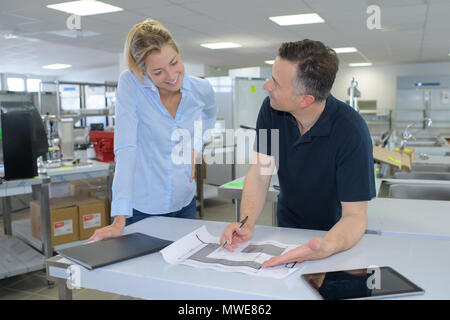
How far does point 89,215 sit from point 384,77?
35.7ft

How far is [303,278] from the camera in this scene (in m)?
0.95

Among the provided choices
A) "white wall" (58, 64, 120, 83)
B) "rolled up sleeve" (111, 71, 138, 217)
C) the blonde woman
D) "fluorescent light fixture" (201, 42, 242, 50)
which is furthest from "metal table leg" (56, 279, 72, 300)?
"white wall" (58, 64, 120, 83)

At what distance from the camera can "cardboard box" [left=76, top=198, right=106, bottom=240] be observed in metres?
3.31

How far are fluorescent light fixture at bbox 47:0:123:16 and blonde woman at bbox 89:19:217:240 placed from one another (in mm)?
3769

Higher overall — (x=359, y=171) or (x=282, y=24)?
(x=282, y=24)

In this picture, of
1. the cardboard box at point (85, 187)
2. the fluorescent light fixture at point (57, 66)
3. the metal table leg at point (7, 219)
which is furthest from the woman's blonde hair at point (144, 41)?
the fluorescent light fixture at point (57, 66)

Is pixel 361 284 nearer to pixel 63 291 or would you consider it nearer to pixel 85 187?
pixel 63 291

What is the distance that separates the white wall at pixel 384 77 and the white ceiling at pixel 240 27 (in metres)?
1.65

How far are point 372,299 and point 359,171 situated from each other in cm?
48

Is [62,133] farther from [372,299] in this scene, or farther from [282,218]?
[372,299]

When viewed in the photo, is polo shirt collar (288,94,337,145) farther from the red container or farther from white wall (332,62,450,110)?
white wall (332,62,450,110)

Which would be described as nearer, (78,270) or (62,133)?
(78,270)

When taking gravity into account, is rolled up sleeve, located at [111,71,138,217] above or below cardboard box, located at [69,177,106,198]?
above
